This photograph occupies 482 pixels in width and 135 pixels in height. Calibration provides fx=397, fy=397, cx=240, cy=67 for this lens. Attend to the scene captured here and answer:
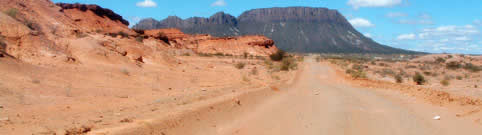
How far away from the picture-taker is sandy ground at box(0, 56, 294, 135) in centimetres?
770

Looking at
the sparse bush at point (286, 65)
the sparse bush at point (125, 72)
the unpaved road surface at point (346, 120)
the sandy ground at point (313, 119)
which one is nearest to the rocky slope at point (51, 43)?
the sparse bush at point (125, 72)

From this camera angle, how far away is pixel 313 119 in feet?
33.7

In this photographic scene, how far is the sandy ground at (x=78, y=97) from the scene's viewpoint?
303 inches

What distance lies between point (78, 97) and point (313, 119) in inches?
271

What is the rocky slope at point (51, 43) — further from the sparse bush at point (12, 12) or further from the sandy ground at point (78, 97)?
the sandy ground at point (78, 97)

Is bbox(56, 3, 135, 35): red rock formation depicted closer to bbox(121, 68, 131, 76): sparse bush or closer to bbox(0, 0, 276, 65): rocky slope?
bbox(0, 0, 276, 65): rocky slope

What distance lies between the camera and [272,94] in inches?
647

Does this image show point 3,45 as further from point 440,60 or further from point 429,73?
point 440,60

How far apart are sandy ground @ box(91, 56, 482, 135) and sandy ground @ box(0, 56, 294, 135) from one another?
0.71m

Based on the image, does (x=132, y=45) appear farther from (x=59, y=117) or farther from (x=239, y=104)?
(x=59, y=117)

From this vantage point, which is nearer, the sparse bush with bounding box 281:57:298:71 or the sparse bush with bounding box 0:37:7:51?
the sparse bush with bounding box 0:37:7:51

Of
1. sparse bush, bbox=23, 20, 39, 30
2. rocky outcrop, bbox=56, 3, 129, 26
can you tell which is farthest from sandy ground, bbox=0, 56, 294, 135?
rocky outcrop, bbox=56, 3, 129, 26

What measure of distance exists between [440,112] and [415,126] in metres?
2.85

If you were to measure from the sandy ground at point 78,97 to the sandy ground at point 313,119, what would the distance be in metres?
0.71
